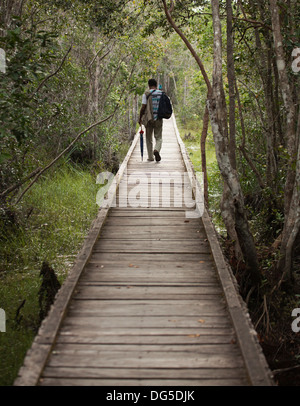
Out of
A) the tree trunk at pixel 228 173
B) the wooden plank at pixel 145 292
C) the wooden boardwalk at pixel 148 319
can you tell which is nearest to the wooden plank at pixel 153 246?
the wooden boardwalk at pixel 148 319

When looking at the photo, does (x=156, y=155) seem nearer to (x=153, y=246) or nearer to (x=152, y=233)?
(x=152, y=233)

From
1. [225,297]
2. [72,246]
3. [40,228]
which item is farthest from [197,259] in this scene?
[40,228]

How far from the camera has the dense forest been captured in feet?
15.0

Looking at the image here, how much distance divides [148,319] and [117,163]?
8491mm

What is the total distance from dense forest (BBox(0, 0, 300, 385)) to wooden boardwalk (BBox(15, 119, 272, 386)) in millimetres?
730

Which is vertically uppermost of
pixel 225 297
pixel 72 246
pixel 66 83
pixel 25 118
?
pixel 66 83

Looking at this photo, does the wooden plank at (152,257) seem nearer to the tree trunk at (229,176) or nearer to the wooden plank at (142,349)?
the tree trunk at (229,176)

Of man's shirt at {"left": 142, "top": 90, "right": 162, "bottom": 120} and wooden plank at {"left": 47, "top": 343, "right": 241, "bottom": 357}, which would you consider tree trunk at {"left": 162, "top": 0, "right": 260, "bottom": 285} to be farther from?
man's shirt at {"left": 142, "top": 90, "right": 162, "bottom": 120}

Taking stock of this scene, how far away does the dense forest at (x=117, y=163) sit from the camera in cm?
458

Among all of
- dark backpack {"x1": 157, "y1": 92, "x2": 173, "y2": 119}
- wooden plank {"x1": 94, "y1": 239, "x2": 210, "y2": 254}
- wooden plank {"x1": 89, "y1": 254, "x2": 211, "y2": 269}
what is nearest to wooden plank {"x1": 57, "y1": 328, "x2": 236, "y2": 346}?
wooden plank {"x1": 89, "y1": 254, "x2": 211, "y2": 269}

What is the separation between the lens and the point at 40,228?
740 cm
